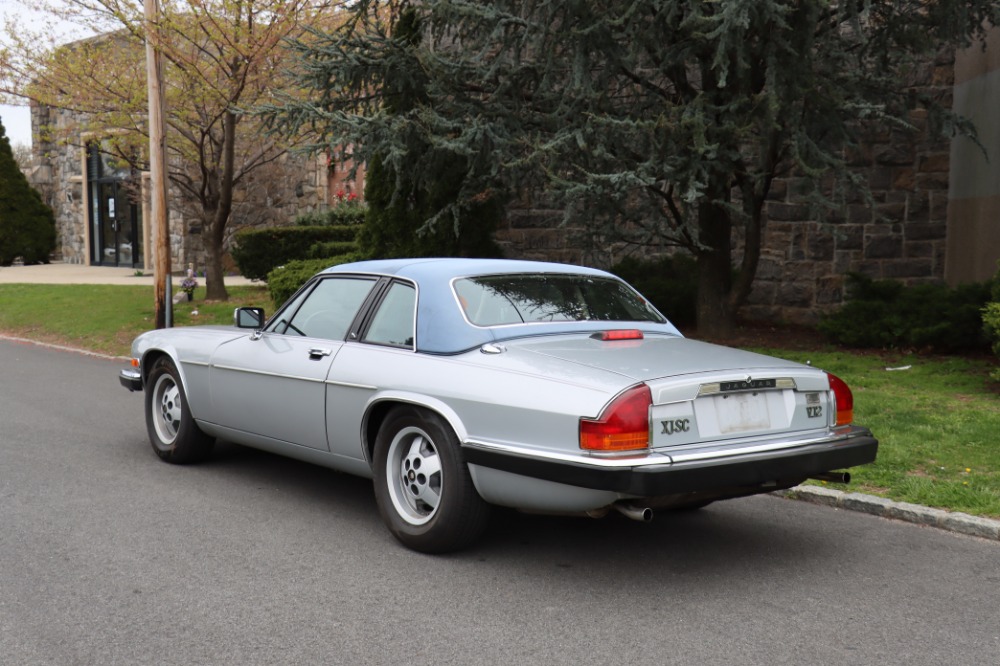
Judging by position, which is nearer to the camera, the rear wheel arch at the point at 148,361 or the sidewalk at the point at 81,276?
the rear wheel arch at the point at 148,361

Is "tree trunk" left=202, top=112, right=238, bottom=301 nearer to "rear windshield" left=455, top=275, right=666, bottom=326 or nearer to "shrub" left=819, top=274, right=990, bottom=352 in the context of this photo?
"shrub" left=819, top=274, right=990, bottom=352

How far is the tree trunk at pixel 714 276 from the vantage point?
13.1 metres

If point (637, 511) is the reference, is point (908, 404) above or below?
below

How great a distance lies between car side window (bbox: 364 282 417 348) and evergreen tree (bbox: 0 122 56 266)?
33.2 meters

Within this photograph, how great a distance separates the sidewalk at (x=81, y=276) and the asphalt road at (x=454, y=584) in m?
17.4

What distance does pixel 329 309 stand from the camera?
6117 millimetres

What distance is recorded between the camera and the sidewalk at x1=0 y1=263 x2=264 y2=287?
81.6 ft

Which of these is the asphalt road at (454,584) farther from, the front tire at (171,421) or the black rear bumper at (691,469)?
the black rear bumper at (691,469)

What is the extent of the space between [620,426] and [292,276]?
1194 centimetres

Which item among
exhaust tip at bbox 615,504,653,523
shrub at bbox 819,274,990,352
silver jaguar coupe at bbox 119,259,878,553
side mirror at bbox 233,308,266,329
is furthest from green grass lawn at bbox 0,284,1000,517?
side mirror at bbox 233,308,266,329

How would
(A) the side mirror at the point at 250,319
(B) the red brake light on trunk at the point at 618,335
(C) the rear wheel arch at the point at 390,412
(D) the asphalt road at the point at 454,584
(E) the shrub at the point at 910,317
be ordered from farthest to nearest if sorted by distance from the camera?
1. (E) the shrub at the point at 910,317
2. (A) the side mirror at the point at 250,319
3. (B) the red brake light on trunk at the point at 618,335
4. (C) the rear wheel arch at the point at 390,412
5. (D) the asphalt road at the point at 454,584

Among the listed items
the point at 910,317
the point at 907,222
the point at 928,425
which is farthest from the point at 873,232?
the point at 928,425

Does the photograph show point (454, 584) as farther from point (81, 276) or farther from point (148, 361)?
point (81, 276)

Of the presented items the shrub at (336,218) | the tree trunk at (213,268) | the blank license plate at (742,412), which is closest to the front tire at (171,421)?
the blank license plate at (742,412)
